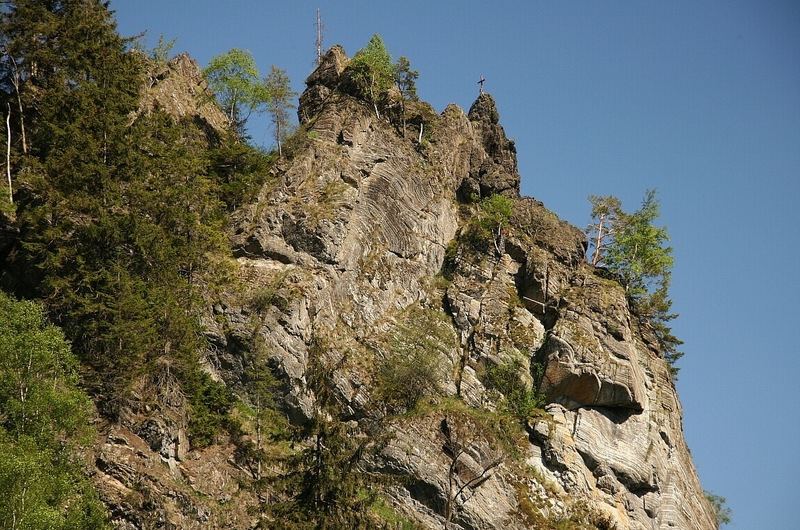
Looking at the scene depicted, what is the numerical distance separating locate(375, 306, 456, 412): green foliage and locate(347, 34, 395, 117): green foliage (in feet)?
48.6

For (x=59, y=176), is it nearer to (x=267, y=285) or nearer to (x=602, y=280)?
(x=267, y=285)

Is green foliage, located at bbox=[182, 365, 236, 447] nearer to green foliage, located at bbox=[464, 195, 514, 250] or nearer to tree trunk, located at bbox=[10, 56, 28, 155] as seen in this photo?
tree trunk, located at bbox=[10, 56, 28, 155]

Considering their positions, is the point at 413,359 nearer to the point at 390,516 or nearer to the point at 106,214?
the point at 390,516

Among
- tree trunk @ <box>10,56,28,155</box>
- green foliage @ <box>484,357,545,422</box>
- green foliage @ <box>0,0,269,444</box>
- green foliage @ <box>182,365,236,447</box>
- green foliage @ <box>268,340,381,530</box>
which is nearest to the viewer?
green foliage @ <box>268,340,381,530</box>

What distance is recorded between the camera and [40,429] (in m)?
30.3

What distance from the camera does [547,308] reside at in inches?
1984

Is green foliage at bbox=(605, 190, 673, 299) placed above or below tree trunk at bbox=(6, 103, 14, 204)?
above

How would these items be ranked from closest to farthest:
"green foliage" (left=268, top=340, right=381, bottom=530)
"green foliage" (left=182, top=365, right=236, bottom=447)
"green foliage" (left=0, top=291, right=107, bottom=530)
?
1. "green foliage" (left=0, top=291, right=107, bottom=530)
2. "green foliage" (left=268, top=340, right=381, bottom=530)
3. "green foliage" (left=182, top=365, right=236, bottom=447)

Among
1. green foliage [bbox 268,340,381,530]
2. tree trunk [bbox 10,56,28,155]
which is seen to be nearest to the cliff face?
green foliage [bbox 268,340,381,530]

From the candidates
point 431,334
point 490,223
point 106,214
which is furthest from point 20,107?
point 490,223

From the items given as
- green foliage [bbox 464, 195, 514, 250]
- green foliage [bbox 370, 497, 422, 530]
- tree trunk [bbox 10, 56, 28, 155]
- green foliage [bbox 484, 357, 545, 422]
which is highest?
green foliage [bbox 464, 195, 514, 250]

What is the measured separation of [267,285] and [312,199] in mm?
6391

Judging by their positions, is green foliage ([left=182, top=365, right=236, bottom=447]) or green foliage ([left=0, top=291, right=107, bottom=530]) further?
green foliage ([left=182, top=365, right=236, bottom=447])

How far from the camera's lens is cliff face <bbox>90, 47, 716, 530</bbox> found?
123ft
